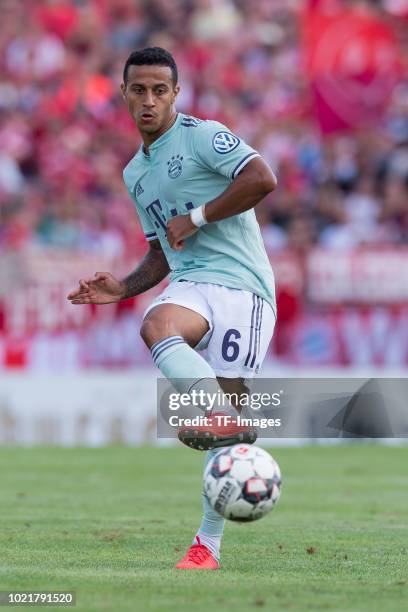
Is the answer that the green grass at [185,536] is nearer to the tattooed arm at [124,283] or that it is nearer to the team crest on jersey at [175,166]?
the tattooed arm at [124,283]

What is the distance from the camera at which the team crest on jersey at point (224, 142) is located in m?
7.20

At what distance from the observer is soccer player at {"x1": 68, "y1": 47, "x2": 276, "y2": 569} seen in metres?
7.11

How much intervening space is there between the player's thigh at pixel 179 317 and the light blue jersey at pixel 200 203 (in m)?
0.15

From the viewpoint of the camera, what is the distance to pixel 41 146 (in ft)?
67.9

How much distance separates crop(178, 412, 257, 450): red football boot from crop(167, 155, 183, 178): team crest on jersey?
144cm

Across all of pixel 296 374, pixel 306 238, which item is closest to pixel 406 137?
pixel 306 238

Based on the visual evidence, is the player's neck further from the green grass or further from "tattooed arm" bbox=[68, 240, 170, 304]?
the green grass

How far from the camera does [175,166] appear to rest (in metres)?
7.46

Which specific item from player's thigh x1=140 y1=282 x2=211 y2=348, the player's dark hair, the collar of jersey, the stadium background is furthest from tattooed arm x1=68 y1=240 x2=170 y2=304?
the stadium background

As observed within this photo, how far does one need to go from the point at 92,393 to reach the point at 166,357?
10.7 metres

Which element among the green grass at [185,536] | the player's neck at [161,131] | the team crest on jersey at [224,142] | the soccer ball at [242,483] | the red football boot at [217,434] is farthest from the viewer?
the player's neck at [161,131]

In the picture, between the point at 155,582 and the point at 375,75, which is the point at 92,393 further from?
the point at 155,582

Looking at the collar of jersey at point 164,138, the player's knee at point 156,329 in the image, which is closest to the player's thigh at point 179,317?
the player's knee at point 156,329

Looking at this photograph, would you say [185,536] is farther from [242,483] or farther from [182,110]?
[182,110]
